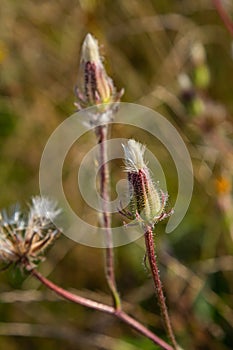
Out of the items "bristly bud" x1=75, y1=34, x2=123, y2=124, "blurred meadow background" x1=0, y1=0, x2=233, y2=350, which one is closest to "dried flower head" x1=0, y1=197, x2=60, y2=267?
"bristly bud" x1=75, y1=34, x2=123, y2=124

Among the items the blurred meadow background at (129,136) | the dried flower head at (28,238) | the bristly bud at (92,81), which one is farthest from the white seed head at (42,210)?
the blurred meadow background at (129,136)

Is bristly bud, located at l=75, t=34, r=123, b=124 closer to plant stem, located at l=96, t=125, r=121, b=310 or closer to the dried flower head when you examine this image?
plant stem, located at l=96, t=125, r=121, b=310

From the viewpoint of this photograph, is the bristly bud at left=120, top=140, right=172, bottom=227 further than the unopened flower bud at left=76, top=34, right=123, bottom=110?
No

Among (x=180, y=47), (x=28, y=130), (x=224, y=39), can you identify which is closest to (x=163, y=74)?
(x=180, y=47)

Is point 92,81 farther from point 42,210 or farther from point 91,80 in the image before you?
point 42,210

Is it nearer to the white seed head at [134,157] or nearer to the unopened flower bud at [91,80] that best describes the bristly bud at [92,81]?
the unopened flower bud at [91,80]

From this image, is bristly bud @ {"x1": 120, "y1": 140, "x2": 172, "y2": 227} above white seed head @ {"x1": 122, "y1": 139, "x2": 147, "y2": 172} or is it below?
below

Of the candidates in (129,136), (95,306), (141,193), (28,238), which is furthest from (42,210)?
(129,136)
